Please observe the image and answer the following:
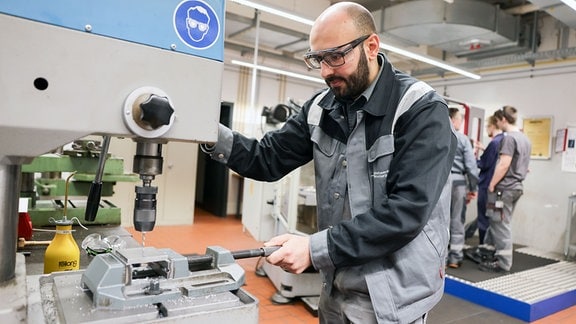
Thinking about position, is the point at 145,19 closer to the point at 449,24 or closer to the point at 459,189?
the point at 459,189

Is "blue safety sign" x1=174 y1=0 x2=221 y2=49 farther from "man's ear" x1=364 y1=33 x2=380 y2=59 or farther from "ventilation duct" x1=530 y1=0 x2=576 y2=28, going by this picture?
"ventilation duct" x1=530 y1=0 x2=576 y2=28

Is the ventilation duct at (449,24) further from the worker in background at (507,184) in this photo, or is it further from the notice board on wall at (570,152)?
the notice board on wall at (570,152)

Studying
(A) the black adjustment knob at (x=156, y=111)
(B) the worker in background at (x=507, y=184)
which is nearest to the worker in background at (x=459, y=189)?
(B) the worker in background at (x=507, y=184)

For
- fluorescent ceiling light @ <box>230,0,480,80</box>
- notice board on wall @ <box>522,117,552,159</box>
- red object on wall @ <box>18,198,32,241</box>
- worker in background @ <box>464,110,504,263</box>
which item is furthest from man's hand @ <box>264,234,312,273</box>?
notice board on wall @ <box>522,117,552,159</box>

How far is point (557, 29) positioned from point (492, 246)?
2939mm

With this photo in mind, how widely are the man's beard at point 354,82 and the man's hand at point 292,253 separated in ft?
1.37

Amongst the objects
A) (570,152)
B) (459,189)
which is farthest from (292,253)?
(570,152)

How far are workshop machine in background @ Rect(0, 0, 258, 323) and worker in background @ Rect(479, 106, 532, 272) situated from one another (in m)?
3.50

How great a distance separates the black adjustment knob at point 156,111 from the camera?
1.98 ft

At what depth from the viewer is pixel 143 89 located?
2.04 ft

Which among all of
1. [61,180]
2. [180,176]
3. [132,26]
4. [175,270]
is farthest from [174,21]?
[180,176]

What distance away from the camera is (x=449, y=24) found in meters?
3.99

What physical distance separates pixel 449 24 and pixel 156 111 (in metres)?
4.07

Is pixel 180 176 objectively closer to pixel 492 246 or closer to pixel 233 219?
pixel 233 219
